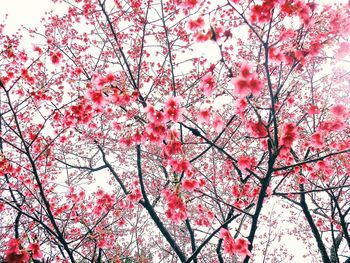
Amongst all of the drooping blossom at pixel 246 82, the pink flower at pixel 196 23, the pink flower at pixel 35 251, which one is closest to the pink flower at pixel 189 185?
the drooping blossom at pixel 246 82

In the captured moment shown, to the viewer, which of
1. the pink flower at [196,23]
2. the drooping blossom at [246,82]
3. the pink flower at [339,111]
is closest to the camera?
the drooping blossom at [246,82]

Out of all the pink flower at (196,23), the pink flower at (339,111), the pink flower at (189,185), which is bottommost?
the pink flower at (189,185)

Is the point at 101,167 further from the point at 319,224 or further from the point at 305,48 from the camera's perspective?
the point at 319,224

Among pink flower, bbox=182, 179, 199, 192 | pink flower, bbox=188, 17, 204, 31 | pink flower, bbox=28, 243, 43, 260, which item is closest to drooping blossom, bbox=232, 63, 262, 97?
pink flower, bbox=188, 17, 204, 31

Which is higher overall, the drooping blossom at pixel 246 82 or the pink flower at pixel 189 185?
the drooping blossom at pixel 246 82

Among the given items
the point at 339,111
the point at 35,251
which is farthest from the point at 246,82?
the point at 35,251

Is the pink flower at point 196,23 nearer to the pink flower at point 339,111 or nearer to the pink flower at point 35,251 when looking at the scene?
the pink flower at point 339,111

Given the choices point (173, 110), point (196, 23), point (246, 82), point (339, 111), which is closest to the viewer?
point (246, 82)

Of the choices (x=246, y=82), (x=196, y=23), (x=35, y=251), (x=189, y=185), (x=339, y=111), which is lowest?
(x=35, y=251)

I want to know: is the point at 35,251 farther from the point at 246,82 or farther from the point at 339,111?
the point at 339,111

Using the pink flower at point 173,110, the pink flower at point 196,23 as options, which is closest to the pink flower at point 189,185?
the pink flower at point 173,110

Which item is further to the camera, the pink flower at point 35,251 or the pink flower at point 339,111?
the pink flower at point 339,111

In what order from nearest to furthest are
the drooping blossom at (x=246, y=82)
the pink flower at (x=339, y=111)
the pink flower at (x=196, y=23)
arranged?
the drooping blossom at (x=246, y=82) → the pink flower at (x=196, y=23) → the pink flower at (x=339, y=111)

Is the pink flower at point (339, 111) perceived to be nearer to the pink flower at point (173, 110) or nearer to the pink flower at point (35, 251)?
the pink flower at point (173, 110)
